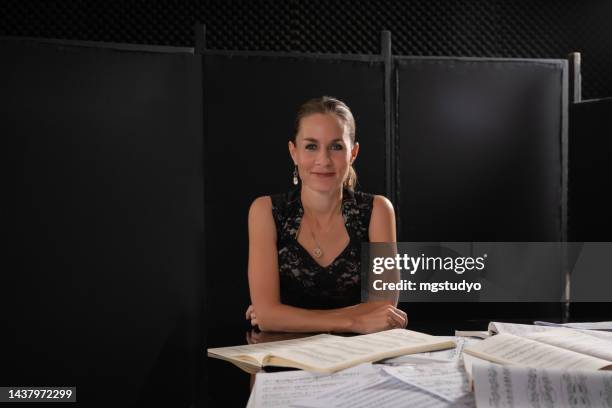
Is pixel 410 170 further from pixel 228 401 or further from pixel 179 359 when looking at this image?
pixel 228 401

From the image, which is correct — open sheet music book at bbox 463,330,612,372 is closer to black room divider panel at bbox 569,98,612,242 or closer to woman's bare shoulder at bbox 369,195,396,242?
woman's bare shoulder at bbox 369,195,396,242

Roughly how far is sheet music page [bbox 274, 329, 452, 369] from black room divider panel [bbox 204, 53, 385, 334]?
179cm

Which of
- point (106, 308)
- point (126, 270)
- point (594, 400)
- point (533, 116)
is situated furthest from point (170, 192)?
point (594, 400)

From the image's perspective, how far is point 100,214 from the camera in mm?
2619

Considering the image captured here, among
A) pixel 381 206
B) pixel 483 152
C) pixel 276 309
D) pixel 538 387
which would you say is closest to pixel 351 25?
pixel 483 152

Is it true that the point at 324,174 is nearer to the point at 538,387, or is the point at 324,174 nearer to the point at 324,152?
the point at 324,152

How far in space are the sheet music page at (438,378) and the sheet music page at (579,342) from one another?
224 mm

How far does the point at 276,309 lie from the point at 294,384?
27.0 inches

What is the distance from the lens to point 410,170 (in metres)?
3.25

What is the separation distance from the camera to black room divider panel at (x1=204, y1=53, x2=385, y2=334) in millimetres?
2934

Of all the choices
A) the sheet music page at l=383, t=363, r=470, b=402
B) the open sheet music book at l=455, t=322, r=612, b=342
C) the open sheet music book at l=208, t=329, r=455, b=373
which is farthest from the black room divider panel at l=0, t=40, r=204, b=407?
the sheet music page at l=383, t=363, r=470, b=402

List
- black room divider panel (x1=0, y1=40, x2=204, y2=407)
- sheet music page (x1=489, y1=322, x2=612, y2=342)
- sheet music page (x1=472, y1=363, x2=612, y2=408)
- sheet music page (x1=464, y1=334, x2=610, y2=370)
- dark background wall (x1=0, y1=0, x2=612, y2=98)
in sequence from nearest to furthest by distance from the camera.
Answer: sheet music page (x1=472, y1=363, x2=612, y2=408), sheet music page (x1=464, y1=334, x2=610, y2=370), sheet music page (x1=489, y1=322, x2=612, y2=342), black room divider panel (x1=0, y1=40, x2=204, y2=407), dark background wall (x1=0, y1=0, x2=612, y2=98)

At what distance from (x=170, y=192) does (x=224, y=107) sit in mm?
499

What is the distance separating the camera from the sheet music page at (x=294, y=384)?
0.86 m
